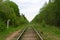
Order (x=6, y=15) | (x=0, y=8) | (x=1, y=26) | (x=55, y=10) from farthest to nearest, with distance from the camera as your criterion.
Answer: (x=55, y=10) → (x=6, y=15) → (x=0, y=8) → (x=1, y=26)

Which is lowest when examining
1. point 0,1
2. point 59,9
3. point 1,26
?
point 1,26

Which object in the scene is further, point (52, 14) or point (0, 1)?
point (52, 14)

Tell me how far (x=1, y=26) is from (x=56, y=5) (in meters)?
19.9

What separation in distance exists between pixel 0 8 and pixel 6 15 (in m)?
4.44

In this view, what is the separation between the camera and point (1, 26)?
2444 cm

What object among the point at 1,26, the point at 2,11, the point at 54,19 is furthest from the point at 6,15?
the point at 1,26

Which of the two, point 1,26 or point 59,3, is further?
point 59,3

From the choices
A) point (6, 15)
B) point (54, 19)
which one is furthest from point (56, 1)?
point (6, 15)

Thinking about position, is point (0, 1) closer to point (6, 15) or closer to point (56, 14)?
point (6, 15)

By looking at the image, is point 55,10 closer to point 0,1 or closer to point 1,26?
Result: point 0,1

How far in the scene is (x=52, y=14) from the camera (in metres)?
43.6

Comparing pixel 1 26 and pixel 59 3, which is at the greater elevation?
pixel 59 3

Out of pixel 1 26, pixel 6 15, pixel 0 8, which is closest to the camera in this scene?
pixel 1 26

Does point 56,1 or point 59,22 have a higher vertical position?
point 56,1
